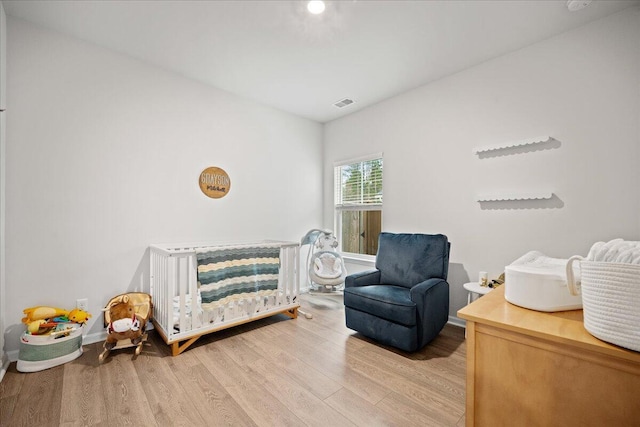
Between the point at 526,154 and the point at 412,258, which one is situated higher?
the point at 526,154

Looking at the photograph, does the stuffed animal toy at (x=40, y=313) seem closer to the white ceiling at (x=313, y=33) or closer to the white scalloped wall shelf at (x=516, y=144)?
the white ceiling at (x=313, y=33)

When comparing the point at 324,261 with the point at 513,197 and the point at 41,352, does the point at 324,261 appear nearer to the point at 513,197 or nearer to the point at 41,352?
the point at 513,197

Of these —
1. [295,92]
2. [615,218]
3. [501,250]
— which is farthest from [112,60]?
[615,218]

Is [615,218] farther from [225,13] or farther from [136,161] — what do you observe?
[136,161]

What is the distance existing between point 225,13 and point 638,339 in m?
2.70

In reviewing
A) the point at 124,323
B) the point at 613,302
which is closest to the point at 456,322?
the point at 613,302

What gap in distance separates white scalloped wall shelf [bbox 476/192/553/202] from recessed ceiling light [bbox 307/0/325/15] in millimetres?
2145

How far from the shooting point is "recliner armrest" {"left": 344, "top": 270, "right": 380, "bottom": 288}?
2639 millimetres

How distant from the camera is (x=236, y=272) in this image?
8.25 feet

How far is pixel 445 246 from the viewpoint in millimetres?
2555

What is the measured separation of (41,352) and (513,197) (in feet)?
12.8

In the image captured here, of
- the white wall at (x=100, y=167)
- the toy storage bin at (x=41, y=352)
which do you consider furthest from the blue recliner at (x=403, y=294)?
the toy storage bin at (x=41, y=352)

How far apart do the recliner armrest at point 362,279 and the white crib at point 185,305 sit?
30.5 inches

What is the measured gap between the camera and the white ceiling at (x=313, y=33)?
6.46 feet
